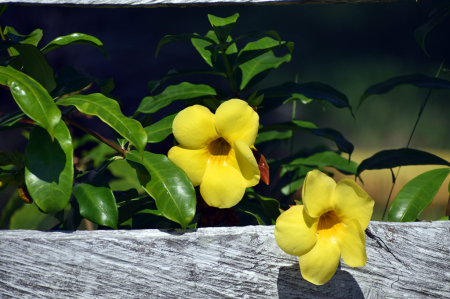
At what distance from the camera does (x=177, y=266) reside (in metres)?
0.71

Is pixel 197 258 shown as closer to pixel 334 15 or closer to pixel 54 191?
pixel 54 191

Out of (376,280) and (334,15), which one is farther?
(334,15)

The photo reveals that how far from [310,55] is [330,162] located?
0.56m

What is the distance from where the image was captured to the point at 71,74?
976mm

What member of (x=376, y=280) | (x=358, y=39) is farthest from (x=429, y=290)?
(x=358, y=39)

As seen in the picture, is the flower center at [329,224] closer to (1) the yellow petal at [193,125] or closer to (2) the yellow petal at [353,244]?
(2) the yellow petal at [353,244]

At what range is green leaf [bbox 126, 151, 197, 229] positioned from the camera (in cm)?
66

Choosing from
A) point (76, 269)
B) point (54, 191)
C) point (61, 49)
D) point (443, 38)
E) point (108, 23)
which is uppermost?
point (443, 38)

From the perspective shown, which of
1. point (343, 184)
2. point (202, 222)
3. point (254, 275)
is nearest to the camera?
point (343, 184)

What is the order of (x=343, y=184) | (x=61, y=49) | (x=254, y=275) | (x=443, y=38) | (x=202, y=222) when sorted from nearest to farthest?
1. (x=343, y=184)
2. (x=254, y=275)
3. (x=202, y=222)
4. (x=443, y=38)
5. (x=61, y=49)

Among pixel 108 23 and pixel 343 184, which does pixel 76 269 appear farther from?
pixel 108 23

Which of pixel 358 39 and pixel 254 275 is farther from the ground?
pixel 358 39

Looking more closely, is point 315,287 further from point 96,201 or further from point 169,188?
point 96,201

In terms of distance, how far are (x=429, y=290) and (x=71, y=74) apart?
1.21 meters
